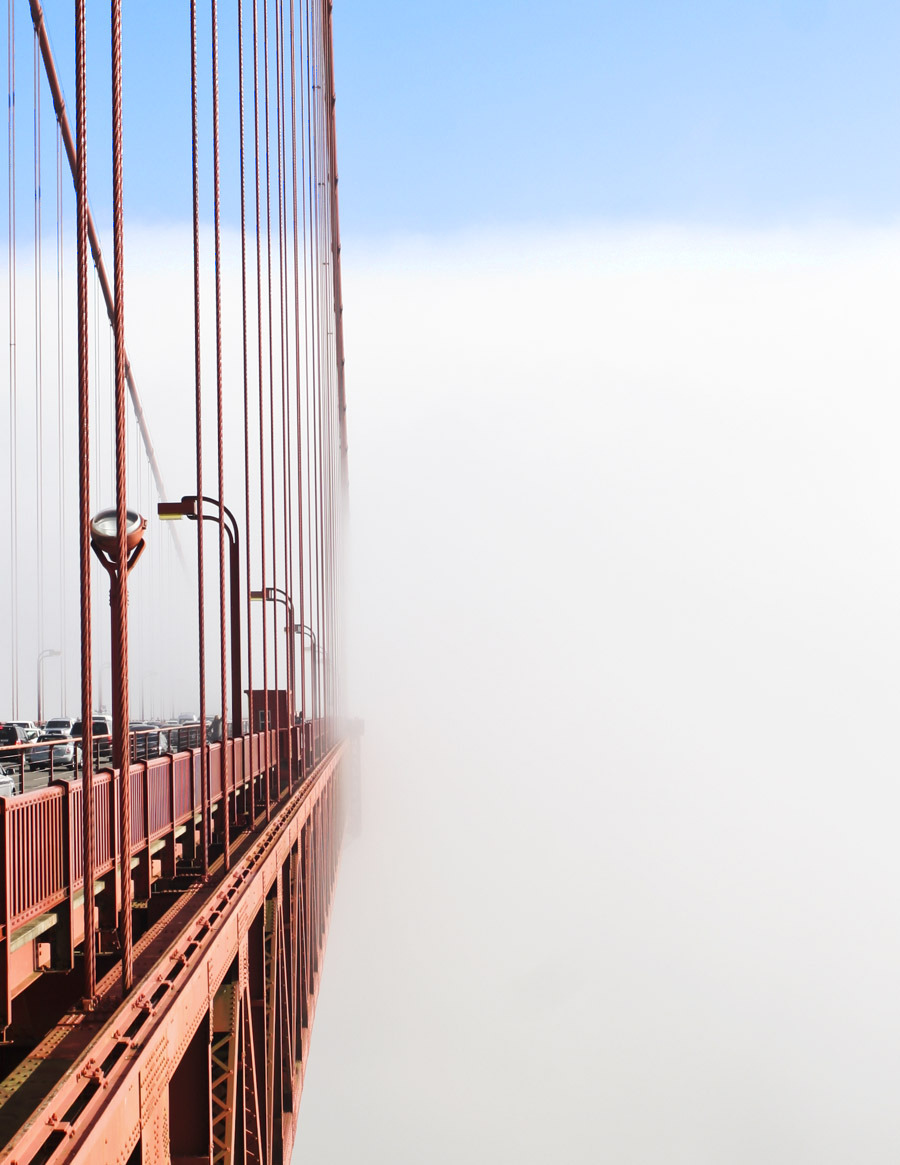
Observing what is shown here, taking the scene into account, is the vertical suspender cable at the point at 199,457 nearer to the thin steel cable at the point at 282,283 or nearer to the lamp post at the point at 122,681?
the lamp post at the point at 122,681

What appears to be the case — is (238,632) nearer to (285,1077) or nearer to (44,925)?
(285,1077)

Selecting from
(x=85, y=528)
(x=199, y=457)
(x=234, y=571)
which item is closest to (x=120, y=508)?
(x=85, y=528)

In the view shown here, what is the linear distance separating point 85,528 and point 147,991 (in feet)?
6.23

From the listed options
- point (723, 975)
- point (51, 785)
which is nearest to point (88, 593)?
point (51, 785)

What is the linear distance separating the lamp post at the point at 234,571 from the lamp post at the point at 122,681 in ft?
18.2

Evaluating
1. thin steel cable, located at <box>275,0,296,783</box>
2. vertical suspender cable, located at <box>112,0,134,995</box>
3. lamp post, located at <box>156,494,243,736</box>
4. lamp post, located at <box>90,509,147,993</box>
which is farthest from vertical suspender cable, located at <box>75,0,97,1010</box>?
thin steel cable, located at <box>275,0,296,783</box>

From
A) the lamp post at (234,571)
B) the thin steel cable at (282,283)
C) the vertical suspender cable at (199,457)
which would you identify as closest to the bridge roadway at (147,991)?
the vertical suspender cable at (199,457)

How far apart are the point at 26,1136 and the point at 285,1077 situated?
8525mm

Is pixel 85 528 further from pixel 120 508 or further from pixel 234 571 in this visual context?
pixel 234 571

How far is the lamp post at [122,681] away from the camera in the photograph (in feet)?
16.8

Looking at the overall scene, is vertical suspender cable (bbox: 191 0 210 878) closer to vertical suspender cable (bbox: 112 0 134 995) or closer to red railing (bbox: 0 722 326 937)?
red railing (bbox: 0 722 326 937)

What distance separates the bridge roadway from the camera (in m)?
3.86

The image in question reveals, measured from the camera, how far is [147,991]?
16.0 ft

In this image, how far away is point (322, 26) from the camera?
33.7 metres
